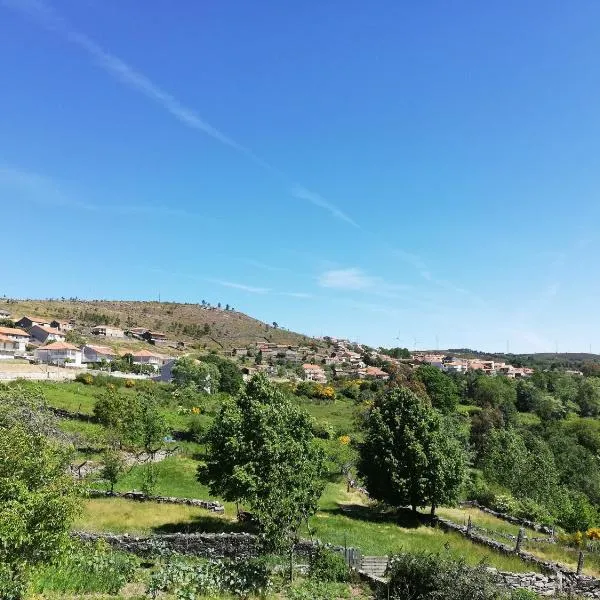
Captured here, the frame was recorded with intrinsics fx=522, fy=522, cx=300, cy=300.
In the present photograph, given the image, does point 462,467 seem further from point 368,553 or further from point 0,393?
point 0,393

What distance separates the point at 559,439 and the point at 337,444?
35290 mm

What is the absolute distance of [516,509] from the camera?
1613 inches

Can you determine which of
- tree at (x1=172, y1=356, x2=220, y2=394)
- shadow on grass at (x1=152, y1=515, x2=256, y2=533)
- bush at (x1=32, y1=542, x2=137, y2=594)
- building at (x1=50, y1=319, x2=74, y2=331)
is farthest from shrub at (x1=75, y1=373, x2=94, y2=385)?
building at (x1=50, y1=319, x2=74, y2=331)

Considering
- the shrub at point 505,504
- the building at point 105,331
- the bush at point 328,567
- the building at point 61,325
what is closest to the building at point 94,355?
the building at point 61,325

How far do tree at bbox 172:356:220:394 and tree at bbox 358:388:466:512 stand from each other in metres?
56.6

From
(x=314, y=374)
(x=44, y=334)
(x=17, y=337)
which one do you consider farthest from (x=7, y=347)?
(x=314, y=374)

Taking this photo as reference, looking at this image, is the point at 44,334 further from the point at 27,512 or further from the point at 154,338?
the point at 27,512

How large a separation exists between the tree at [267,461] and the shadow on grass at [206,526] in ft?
6.08

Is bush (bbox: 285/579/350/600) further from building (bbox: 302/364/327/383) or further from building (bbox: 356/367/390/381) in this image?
building (bbox: 302/364/327/383)

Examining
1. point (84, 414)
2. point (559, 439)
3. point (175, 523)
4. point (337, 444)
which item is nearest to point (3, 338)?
point (84, 414)

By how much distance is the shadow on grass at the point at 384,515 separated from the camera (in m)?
33.6

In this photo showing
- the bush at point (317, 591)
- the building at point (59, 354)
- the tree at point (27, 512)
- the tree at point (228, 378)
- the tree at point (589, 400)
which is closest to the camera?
the tree at point (27, 512)

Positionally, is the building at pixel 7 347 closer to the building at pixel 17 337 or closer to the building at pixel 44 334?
the building at pixel 17 337

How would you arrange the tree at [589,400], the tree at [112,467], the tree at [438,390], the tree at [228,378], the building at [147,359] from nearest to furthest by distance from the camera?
the tree at [112,467], the tree at [228,378], the tree at [438,390], the tree at [589,400], the building at [147,359]
